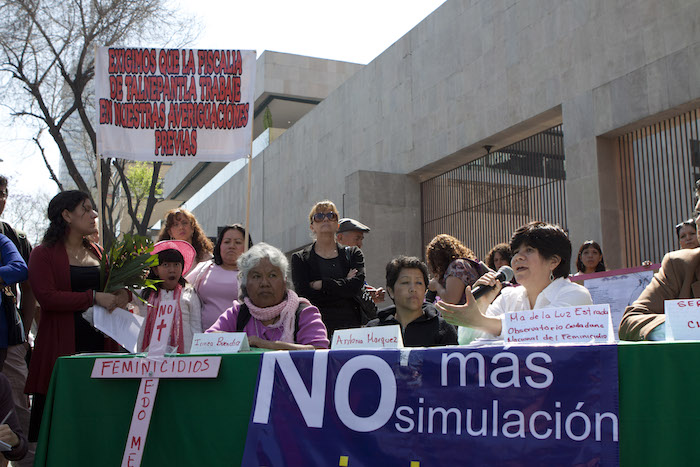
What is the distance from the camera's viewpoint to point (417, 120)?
49.5ft

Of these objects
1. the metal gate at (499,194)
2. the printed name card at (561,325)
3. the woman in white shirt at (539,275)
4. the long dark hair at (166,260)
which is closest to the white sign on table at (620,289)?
the woman in white shirt at (539,275)

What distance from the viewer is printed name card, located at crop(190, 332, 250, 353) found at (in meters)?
2.93

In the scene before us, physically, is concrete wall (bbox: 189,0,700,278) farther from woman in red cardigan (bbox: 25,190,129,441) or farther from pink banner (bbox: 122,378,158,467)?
pink banner (bbox: 122,378,158,467)

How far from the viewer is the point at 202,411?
2828mm

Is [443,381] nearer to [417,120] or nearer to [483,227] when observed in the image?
[483,227]

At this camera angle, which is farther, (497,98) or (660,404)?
(497,98)

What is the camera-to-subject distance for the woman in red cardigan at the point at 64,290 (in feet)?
13.2

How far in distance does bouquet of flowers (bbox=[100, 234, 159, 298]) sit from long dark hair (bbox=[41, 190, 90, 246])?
1.20ft

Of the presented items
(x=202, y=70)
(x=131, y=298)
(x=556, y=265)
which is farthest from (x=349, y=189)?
(x=556, y=265)

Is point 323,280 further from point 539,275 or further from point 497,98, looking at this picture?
Result: point 497,98

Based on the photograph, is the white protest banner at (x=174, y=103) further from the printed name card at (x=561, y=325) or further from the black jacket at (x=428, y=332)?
the printed name card at (x=561, y=325)

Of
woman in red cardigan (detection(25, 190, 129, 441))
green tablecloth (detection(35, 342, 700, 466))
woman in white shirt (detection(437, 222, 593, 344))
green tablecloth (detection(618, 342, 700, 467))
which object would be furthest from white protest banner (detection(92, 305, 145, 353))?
green tablecloth (detection(618, 342, 700, 467))

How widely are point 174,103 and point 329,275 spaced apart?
2.35m

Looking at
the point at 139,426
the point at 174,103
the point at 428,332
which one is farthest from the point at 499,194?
the point at 139,426
